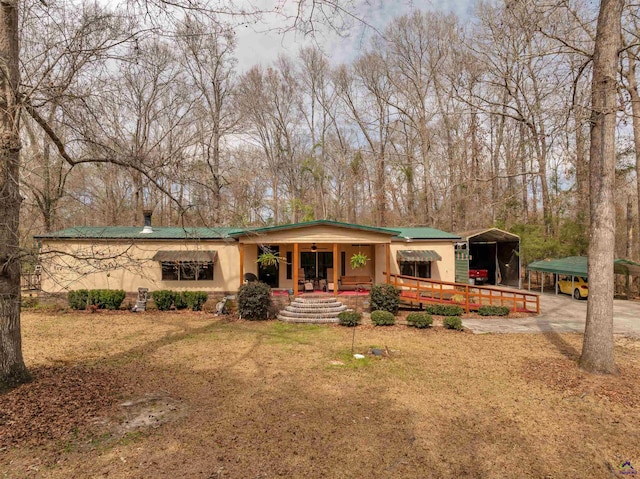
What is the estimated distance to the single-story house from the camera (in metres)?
13.3

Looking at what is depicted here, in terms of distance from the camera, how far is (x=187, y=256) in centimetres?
1412

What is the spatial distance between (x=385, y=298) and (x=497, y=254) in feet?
43.3

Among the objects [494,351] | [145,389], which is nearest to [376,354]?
[494,351]

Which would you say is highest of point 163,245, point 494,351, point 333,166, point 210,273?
point 333,166

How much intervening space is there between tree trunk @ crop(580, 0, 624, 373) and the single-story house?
7670mm

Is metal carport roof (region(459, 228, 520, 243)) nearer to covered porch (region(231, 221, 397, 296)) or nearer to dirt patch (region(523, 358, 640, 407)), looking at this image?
covered porch (region(231, 221, 397, 296))

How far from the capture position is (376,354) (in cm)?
790

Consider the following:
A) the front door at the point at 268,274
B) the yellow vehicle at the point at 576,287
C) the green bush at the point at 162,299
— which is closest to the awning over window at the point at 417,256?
the front door at the point at 268,274

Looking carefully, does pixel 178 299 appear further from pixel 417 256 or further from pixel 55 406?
pixel 417 256

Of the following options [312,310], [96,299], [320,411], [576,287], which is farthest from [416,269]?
[96,299]

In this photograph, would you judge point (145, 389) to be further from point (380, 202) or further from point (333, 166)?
point (333, 166)

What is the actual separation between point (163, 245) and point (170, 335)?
569 centimetres

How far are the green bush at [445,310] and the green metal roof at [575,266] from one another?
622cm

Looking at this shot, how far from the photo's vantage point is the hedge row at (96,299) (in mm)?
13367
